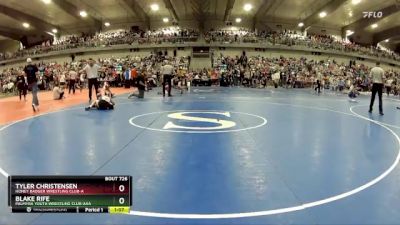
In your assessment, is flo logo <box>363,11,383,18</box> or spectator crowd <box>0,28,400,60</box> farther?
spectator crowd <box>0,28,400,60</box>

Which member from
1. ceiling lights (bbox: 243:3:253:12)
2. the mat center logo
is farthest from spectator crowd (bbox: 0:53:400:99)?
the mat center logo

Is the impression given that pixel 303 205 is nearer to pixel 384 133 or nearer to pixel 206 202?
pixel 206 202

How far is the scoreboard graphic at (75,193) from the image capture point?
2307mm

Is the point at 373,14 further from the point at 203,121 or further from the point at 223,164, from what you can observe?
the point at 223,164

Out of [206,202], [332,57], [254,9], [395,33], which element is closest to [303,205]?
[206,202]

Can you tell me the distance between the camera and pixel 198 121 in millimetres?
9711

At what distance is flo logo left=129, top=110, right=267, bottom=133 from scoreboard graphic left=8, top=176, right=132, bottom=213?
5699 mm

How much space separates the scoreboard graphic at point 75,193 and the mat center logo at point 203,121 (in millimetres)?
6045

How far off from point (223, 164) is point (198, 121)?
14.4 ft

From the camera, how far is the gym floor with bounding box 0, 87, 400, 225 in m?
3.57

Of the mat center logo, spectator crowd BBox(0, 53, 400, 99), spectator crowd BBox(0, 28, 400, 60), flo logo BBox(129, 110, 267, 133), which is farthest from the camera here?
spectator crowd BBox(0, 28, 400, 60)

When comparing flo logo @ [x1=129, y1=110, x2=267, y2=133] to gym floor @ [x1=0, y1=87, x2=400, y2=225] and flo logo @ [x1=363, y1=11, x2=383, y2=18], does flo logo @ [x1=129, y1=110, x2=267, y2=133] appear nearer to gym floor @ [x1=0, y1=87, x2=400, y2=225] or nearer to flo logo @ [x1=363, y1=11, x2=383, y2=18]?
gym floor @ [x1=0, y1=87, x2=400, y2=225]

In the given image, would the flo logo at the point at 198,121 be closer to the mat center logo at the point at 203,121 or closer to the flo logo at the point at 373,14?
the mat center logo at the point at 203,121

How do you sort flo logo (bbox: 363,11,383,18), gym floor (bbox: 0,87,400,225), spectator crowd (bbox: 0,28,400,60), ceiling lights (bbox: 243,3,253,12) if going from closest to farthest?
gym floor (bbox: 0,87,400,225) → ceiling lights (bbox: 243,3,253,12) → flo logo (bbox: 363,11,383,18) → spectator crowd (bbox: 0,28,400,60)
